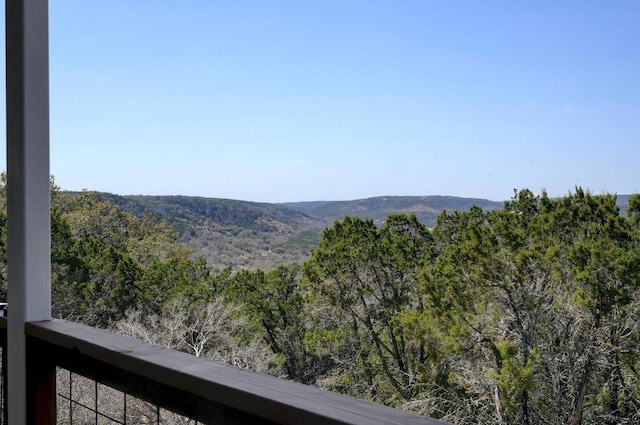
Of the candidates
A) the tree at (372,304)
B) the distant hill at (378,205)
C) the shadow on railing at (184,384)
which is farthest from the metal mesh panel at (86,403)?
the tree at (372,304)

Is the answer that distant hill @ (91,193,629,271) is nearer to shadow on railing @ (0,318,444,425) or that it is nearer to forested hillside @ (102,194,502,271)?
forested hillside @ (102,194,502,271)

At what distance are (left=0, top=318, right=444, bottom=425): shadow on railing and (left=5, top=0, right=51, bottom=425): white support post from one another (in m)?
0.05

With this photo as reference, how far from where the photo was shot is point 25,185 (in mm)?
974

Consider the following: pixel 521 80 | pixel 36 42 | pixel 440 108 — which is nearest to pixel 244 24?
pixel 440 108

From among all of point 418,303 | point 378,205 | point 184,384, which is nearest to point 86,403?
point 184,384

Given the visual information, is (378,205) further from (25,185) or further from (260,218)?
(25,185)

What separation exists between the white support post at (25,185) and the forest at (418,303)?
3.71 meters

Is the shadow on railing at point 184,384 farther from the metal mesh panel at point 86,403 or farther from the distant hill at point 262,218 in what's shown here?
the distant hill at point 262,218

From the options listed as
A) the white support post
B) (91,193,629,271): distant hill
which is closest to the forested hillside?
(91,193,629,271): distant hill

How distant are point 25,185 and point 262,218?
331cm

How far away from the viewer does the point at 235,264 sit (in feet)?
19.5

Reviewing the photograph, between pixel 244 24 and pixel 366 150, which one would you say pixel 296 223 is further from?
pixel 244 24

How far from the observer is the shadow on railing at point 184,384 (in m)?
0.49

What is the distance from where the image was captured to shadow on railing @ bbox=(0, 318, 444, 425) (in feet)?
1.61
